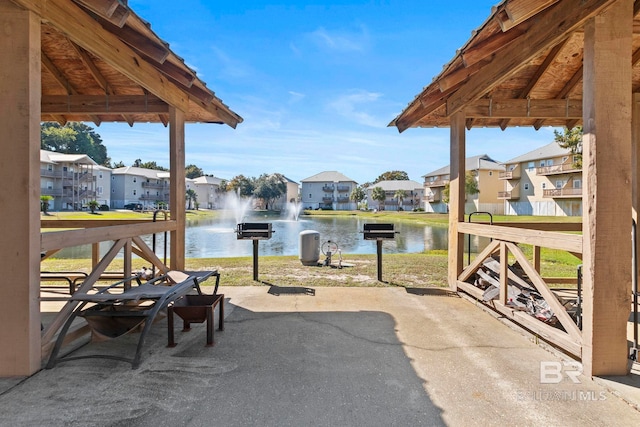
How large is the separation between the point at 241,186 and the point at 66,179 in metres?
29.7

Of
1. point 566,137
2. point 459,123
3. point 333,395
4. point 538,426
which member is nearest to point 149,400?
point 333,395

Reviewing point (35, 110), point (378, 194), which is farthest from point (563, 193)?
point (35, 110)

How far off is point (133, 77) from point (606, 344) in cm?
627

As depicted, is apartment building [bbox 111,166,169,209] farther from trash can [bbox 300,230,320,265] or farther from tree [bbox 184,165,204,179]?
trash can [bbox 300,230,320,265]

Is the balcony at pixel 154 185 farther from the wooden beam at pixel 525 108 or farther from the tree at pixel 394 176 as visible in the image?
the wooden beam at pixel 525 108

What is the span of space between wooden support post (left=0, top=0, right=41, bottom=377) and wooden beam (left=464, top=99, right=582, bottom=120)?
6.09 m

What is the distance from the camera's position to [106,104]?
5.81 metres

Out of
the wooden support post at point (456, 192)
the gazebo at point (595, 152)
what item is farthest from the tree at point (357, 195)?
the gazebo at point (595, 152)

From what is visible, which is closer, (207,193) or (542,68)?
(542,68)

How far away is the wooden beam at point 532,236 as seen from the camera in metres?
3.23

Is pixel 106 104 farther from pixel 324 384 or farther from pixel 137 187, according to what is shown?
pixel 137 187

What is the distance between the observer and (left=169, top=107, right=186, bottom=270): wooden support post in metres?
5.80

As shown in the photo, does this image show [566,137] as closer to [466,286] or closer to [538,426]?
[466,286]

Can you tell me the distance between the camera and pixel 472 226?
18.4 ft
